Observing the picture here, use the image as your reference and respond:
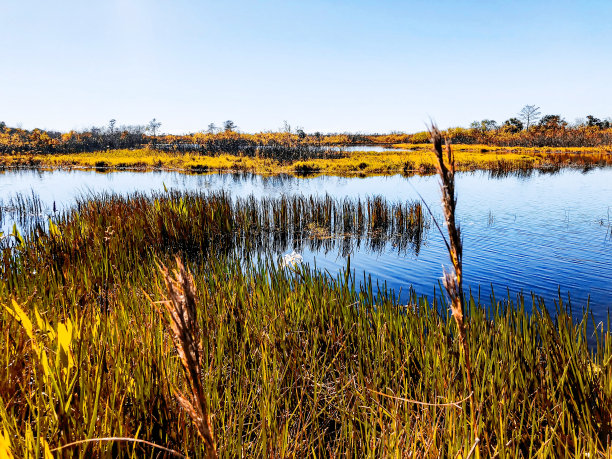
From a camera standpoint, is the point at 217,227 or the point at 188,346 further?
the point at 217,227

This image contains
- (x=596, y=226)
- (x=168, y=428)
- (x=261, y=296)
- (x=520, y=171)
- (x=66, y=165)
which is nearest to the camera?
(x=168, y=428)

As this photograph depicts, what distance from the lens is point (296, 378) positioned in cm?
347

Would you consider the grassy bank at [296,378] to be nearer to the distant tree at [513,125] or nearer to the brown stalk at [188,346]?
the brown stalk at [188,346]

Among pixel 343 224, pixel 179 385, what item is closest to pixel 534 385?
pixel 179 385

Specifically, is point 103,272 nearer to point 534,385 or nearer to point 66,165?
point 534,385

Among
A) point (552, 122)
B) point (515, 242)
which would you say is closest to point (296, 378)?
point (515, 242)

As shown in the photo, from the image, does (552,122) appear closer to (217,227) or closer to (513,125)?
(513,125)

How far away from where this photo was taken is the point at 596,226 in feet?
43.7

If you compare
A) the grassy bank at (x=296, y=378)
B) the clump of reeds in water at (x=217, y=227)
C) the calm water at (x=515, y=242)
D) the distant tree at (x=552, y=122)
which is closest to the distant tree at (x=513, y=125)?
the distant tree at (x=552, y=122)

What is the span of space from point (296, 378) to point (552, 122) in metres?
93.8

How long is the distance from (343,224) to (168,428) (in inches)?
453

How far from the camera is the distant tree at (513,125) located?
8544 cm

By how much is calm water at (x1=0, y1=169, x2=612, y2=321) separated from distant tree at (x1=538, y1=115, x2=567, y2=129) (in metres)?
63.3

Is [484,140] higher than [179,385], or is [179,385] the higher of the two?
[484,140]
